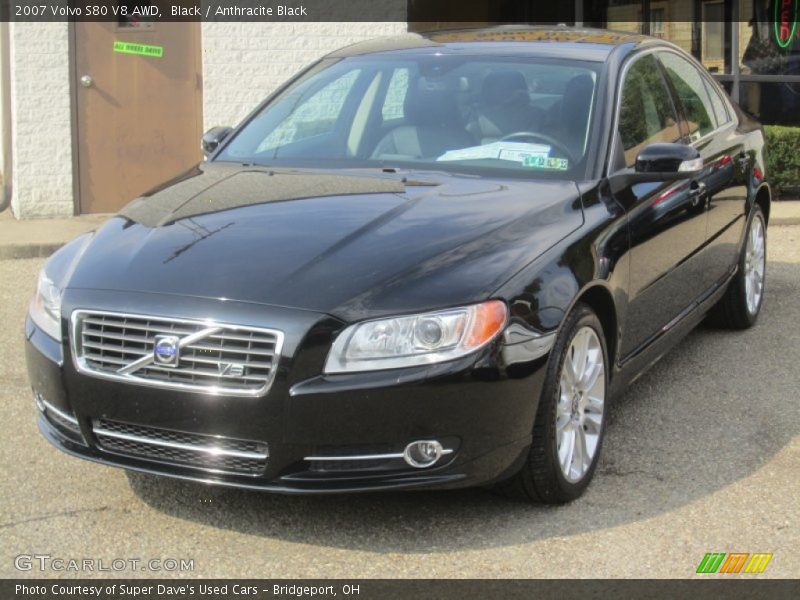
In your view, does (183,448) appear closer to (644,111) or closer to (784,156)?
(644,111)

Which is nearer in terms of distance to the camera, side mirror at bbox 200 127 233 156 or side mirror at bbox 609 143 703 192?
side mirror at bbox 609 143 703 192

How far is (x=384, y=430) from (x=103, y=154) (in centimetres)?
807

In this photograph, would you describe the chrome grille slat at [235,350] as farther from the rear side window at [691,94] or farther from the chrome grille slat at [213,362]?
the rear side window at [691,94]

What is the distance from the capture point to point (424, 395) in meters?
3.85

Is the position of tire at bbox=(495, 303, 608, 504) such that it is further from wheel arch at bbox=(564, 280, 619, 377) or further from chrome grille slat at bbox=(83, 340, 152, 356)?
chrome grille slat at bbox=(83, 340, 152, 356)

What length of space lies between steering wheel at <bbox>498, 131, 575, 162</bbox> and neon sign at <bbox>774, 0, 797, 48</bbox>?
884 centimetres

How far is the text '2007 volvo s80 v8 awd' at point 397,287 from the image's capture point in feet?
12.7

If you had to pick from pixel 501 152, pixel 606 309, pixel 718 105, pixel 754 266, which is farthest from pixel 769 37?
pixel 606 309

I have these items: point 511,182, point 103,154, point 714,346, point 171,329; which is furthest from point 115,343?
point 103,154

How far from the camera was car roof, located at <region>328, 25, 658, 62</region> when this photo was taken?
18.4ft

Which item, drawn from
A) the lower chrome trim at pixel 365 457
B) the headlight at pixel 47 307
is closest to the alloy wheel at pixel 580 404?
the lower chrome trim at pixel 365 457

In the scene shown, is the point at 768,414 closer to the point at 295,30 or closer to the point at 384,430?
the point at 384,430

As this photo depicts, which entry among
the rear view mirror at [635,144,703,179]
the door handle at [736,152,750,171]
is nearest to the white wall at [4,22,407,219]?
the door handle at [736,152,750,171]

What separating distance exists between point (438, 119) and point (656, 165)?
36.7 inches
